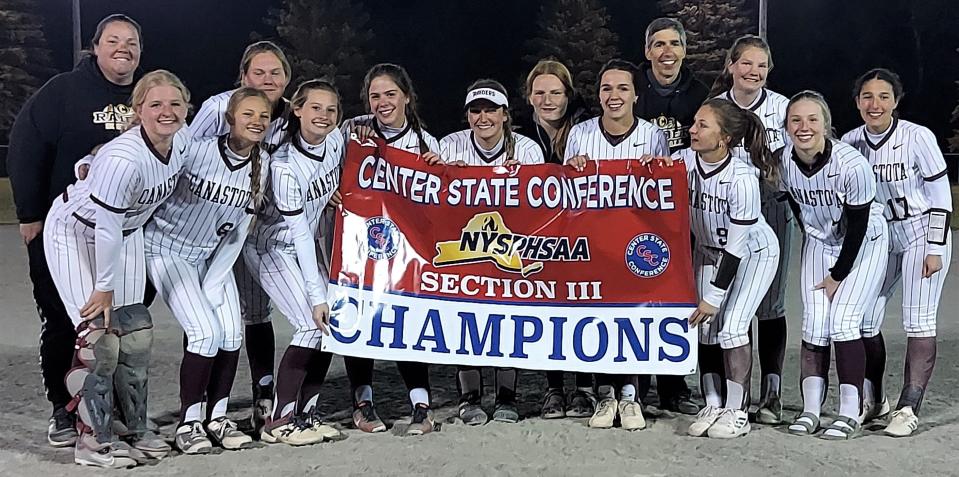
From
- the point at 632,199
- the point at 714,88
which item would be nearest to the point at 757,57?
the point at 714,88

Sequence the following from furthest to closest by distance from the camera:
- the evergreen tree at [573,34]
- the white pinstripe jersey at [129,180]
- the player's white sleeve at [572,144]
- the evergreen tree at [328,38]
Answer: the evergreen tree at [328,38]
the evergreen tree at [573,34]
the player's white sleeve at [572,144]
the white pinstripe jersey at [129,180]

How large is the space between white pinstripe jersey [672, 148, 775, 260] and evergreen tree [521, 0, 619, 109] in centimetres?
1388

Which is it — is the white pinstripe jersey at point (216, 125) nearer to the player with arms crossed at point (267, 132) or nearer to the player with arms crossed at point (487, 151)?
the player with arms crossed at point (267, 132)

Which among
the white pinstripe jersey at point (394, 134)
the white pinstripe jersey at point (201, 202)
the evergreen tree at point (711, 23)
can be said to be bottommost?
the white pinstripe jersey at point (201, 202)

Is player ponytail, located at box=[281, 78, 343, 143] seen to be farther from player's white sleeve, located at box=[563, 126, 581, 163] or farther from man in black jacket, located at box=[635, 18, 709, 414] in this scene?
man in black jacket, located at box=[635, 18, 709, 414]

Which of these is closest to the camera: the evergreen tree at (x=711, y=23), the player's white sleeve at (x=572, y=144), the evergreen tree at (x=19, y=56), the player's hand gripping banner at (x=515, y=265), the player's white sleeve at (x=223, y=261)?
the player's white sleeve at (x=223, y=261)

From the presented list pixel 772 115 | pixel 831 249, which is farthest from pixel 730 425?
pixel 772 115

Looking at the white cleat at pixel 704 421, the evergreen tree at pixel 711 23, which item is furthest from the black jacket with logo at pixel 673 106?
the evergreen tree at pixel 711 23

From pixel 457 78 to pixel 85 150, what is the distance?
46.5 feet

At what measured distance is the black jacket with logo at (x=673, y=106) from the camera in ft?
15.2

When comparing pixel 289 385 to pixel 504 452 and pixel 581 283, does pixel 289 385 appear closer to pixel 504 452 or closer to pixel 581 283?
pixel 504 452

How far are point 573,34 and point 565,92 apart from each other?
557 inches

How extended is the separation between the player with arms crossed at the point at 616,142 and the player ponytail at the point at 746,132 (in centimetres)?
35

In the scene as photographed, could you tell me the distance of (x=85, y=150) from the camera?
407cm
